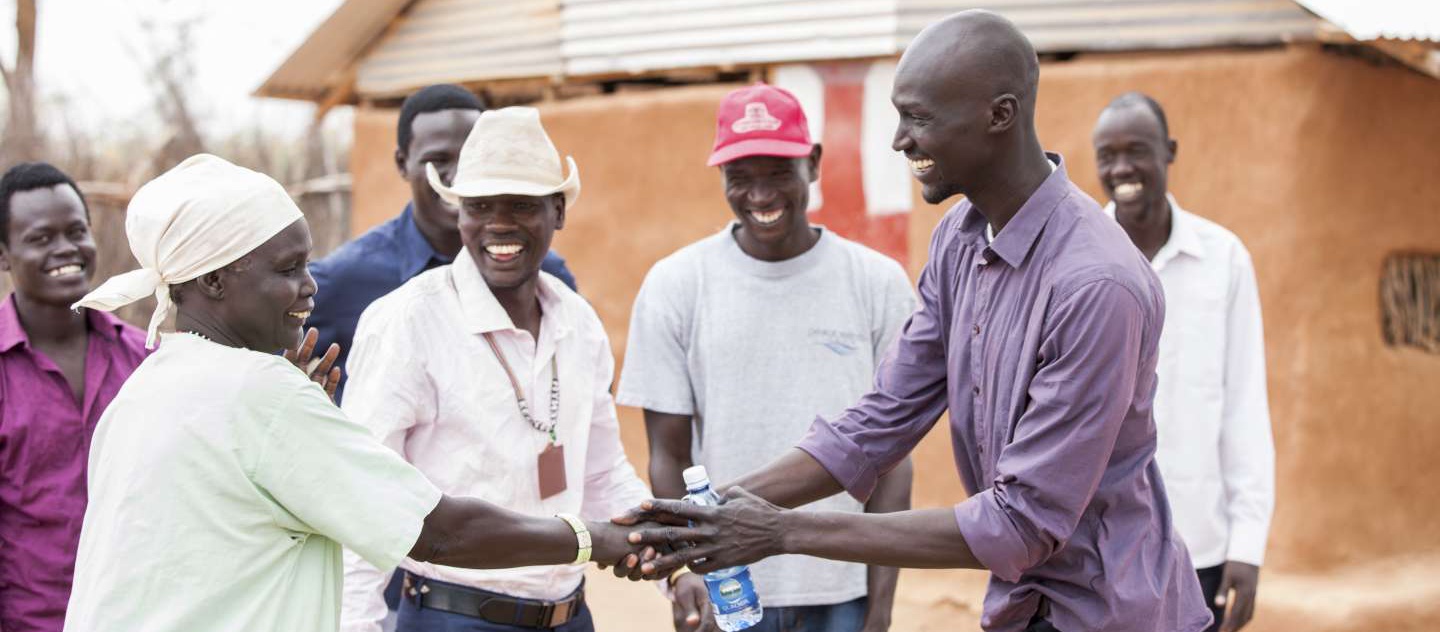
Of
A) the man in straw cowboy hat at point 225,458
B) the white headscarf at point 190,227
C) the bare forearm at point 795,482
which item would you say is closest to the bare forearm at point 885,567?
the bare forearm at point 795,482

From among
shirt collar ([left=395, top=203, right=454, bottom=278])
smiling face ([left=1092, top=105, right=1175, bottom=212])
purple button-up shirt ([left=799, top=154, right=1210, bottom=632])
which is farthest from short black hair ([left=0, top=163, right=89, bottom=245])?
smiling face ([left=1092, top=105, right=1175, bottom=212])

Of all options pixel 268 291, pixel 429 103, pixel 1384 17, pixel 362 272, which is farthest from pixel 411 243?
pixel 1384 17

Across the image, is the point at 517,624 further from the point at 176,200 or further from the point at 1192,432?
the point at 1192,432

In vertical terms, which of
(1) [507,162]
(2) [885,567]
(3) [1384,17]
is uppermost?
(3) [1384,17]

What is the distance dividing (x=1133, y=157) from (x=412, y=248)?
249 cm

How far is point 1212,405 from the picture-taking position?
185 inches

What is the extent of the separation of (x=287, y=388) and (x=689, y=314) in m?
1.82

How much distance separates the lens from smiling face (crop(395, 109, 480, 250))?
481 centimetres

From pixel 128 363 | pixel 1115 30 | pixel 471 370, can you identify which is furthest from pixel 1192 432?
pixel 128 363

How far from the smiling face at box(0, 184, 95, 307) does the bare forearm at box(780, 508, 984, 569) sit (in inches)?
96.1

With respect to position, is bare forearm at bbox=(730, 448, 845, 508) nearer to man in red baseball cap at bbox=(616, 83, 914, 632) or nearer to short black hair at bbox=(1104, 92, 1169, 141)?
man in red baseball cap at bbox=(616, 83, 914, 632)

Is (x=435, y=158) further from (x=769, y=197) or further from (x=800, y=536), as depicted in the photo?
(x=800, y=536)

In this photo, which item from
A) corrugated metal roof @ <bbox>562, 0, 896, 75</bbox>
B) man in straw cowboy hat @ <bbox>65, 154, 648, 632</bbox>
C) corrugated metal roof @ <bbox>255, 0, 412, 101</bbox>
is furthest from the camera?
corrugated metal roof @ <bbox>255, 0, 412, 101</bbox>

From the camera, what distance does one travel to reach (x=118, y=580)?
8.48ft
